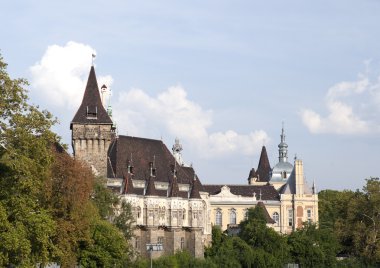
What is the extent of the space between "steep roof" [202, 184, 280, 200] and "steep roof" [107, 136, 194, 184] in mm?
36469

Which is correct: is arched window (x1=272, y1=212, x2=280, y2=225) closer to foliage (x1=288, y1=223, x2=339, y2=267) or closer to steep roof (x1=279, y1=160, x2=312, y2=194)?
steep roof (x1=279, y1=160, x2=312, y2=194)

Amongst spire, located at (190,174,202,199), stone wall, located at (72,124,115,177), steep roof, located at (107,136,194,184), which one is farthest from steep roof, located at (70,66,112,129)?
spire, located at (190,174,202,199)

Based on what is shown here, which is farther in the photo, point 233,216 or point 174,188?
point 233,216

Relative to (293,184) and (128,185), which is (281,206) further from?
(128,185)

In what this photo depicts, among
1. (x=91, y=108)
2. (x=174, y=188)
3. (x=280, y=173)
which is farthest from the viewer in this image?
(x=280, y=173)

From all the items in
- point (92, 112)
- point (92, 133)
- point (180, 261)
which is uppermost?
point (92, 112)

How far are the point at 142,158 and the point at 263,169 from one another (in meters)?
65.2

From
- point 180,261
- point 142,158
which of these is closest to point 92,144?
point 142,158

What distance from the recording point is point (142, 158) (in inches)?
4365

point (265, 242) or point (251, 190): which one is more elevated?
point (251, 190)

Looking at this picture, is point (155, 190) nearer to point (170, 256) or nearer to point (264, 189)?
point (170, 256)

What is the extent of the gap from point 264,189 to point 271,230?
39.3m

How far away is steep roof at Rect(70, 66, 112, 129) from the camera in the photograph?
104m

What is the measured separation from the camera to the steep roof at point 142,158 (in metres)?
108
